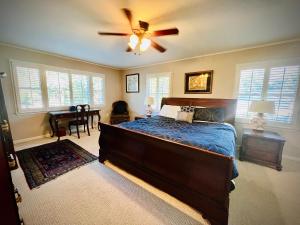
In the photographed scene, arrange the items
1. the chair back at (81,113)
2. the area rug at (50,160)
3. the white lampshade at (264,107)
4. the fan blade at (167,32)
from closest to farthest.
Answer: the fan blade at (167,32) < the area rug at (50,160) < the white lampshade at (264,107) < the chair back at (81,113)

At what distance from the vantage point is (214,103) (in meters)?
3.61

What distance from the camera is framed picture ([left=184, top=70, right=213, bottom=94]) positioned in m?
3.71

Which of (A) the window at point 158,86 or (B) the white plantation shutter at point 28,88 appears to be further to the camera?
(A) the window at point 158,86

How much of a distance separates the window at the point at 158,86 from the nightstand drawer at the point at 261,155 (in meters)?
2.69

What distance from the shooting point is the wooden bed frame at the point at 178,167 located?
1370 mm

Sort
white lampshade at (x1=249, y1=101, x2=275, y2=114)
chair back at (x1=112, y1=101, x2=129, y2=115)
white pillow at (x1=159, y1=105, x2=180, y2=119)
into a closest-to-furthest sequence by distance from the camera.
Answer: white lampshade at (x1=249, y1=101, x2=275, y2=114)
white pillow at (x1=159, y1=105, x2=180, y2=119)
chair back at (x1=112, y1=101, x2=129, y2=115)

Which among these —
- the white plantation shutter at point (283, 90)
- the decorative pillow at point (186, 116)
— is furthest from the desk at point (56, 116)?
the white plantation shutter at point (283, 90)

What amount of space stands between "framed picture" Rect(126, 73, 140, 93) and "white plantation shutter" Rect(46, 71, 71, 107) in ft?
7.30

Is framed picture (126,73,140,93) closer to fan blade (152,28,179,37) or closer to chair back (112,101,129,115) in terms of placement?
chair back (112,101,129,115)

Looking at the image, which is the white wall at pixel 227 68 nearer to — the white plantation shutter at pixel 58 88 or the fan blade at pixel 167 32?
the fan blade at pixel 167 32

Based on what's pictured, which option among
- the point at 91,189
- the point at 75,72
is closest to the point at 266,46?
the point at 91,189

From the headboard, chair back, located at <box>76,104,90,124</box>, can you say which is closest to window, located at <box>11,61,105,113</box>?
chair back, located at <box>76,104,90,124</box>

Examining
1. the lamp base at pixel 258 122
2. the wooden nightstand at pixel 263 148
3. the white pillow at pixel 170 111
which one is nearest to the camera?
the wooden nightstand at pixel 263 148

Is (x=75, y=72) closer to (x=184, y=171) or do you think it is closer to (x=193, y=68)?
(x=193, y=68)
